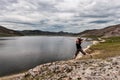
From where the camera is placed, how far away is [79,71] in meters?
22.6

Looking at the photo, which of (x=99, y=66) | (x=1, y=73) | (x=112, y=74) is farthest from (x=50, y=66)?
(x=1, y=73)

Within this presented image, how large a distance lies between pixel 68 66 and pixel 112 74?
503cm

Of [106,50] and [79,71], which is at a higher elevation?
[79,71]

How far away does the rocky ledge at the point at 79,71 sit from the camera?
2131 centimetres

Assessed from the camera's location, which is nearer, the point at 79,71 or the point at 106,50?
the point at 79,71

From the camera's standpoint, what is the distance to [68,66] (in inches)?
956

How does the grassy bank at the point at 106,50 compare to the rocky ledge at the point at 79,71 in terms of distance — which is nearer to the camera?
the rocky ledge at the point at 79,71

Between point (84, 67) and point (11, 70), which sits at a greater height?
point (84, 67)

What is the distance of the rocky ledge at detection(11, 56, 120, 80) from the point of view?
2131cm

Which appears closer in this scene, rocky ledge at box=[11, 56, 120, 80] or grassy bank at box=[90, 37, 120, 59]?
rocky ledge at box=[11, 56, 120, 80]

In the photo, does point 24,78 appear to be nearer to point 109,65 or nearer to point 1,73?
point 109,65

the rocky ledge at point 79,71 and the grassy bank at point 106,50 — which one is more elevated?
the rocky ledge at point 79,71

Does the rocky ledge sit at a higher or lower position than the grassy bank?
higher

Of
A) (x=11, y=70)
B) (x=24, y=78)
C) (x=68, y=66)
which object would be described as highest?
(x=68, y=66)
